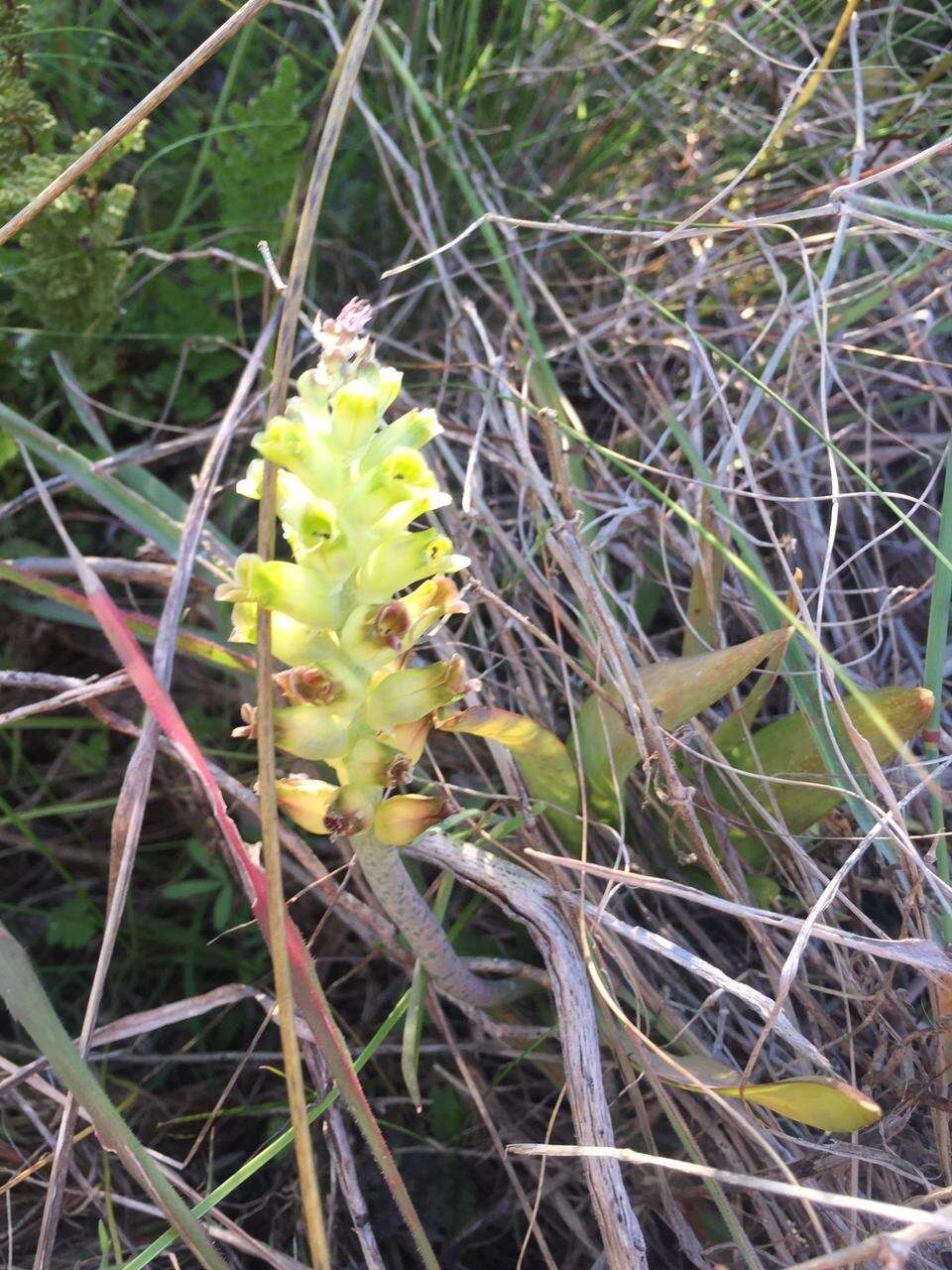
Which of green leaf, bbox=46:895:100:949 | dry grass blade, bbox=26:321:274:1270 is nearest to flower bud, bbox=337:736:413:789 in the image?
dry grass blade, bbox=26:321:274:1270

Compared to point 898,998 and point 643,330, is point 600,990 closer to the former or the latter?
point 898,998

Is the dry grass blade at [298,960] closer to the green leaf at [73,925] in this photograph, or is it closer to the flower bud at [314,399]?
the flower bud at [314,399]

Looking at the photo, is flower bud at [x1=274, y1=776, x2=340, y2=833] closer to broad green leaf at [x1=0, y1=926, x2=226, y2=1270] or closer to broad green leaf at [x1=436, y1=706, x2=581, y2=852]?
broad green leaf at [x1=436, y1=706, x2=581, y2=852]

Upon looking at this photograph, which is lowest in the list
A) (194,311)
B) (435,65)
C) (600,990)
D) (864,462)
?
(600,990)

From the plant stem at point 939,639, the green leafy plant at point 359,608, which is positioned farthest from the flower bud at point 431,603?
the plant stem at point 939,639

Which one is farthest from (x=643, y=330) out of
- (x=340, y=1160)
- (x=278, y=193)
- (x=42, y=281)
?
(x=340, y=1160)
